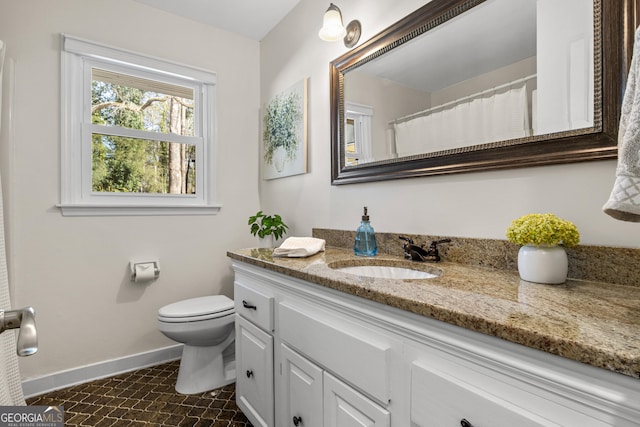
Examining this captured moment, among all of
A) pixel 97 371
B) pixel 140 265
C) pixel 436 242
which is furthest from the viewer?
pixel 140 265

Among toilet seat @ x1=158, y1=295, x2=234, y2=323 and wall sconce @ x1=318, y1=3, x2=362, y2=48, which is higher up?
wall sconce @ x1=318, y1=3, x2=362, y2=48

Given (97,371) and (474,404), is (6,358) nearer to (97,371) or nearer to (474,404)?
(97,371)

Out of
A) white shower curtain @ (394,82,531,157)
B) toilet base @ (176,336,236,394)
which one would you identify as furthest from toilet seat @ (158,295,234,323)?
white shower curtain @ (394,82,531,157)

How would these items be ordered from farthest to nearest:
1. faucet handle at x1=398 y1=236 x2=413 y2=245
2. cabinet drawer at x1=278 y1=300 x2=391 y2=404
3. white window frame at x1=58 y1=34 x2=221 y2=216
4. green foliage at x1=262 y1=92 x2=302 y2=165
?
green foliage at x1=262 y1=92 x2=302 y2=165 → white window frame at x1=58 y1=34 x2=221 y2=216 → faucet handle at x1=398 y1=236 x2=413 y2=245 → cabinet drawer at x1=278 y1=300 x2=391 y2=404

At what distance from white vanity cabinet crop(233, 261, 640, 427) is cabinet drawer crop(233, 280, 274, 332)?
0.10 feet

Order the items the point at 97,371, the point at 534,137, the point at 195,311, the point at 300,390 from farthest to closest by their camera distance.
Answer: the point at 97,371 → the point at 195,311 → the point at 300,390 → the point at 534,137

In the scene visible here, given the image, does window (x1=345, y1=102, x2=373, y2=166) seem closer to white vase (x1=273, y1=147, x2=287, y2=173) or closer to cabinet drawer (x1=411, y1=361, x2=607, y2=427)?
white vase (x1=273, y1=147, x2=287, y2=173)

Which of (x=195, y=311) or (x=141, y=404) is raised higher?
(x=195, y=311)

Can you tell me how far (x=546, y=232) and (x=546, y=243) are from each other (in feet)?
0.11

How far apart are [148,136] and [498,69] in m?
2.21

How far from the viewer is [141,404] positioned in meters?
1.79

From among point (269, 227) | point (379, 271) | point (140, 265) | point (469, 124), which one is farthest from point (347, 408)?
point (140, 265)

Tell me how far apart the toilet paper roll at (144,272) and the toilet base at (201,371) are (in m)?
0.55

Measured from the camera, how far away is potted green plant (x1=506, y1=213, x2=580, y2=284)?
2.85 ft
